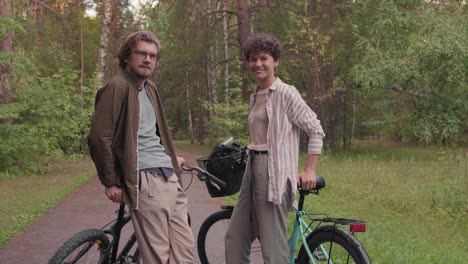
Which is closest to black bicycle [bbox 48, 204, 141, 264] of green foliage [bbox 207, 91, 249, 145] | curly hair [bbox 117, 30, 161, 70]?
curly hair [bbox 117, 30, 161, 70]

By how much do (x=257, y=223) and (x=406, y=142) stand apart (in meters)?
37.5

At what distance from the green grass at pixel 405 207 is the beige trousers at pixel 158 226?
2.61 metres

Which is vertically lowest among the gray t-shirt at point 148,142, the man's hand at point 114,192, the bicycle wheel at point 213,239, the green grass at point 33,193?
the green grass at point 33,193

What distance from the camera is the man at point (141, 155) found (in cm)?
352

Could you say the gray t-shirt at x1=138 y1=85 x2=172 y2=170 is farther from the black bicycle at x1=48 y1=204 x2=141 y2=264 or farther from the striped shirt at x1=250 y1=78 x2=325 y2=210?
the striped shirt at x1=250 y1=78 x2=325 y2=210

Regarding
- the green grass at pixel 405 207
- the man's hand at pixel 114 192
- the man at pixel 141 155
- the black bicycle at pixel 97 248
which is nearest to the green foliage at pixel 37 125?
the green grass at pixel 405 207

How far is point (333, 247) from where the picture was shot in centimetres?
386

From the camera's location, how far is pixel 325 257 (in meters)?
3.94

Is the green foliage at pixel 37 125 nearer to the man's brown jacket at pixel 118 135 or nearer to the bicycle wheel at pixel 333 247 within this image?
the man's brown jacket at pixel 118 135

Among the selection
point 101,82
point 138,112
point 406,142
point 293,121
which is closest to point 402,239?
point 293,121

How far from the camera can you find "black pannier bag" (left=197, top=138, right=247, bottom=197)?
437cm

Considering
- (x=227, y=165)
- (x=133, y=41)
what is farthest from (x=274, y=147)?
(x=133, y=41)

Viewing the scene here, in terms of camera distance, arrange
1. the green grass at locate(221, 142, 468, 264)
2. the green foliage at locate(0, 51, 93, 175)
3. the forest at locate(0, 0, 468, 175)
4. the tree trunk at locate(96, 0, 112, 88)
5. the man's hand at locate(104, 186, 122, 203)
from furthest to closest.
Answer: the tree trunk at locate(96, 0, 112, 88), the forest at locate(0, 0, 468, 175), the green foliage at locate(0, 51, 93, 175), the green grass at locate(221, 142, 468, 264), the man's hand at locate(104, 186, 122, 203)

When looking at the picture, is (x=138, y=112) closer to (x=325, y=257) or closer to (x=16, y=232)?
(x=325, y=257)
